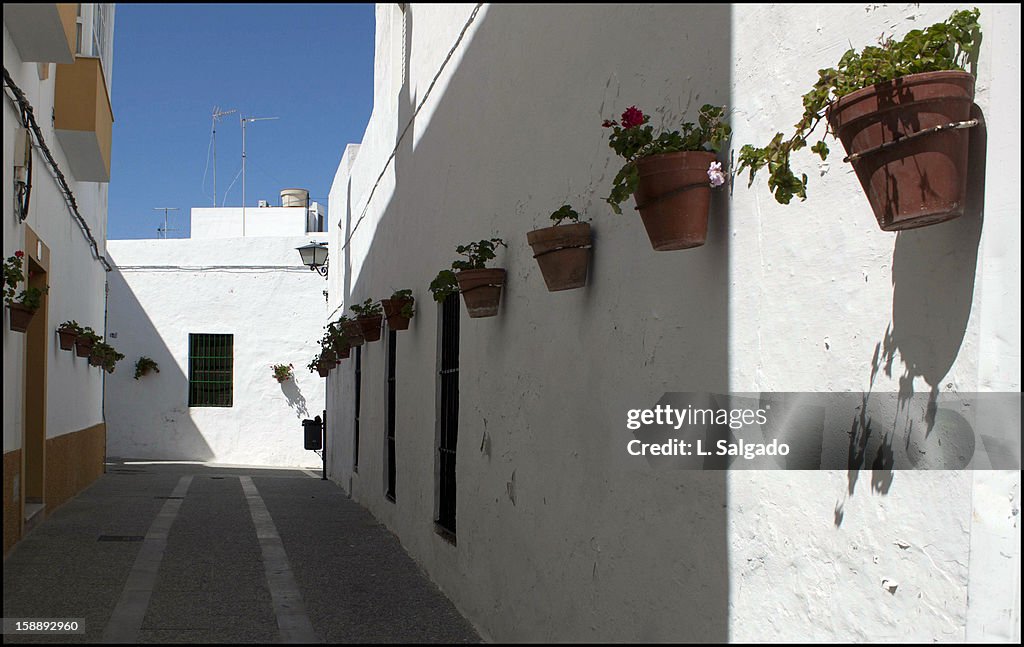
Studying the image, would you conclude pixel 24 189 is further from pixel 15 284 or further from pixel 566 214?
pixel 566 214

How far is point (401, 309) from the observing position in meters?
7.63

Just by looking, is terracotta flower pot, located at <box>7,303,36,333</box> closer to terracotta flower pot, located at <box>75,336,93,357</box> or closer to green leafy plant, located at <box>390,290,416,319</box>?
green leafy plant, located at <box>390,290,416,319</box>

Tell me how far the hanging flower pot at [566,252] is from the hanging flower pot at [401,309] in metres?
3.71

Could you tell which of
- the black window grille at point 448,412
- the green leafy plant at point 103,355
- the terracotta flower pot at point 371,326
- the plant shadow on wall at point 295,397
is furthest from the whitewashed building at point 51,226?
the plant shadow on wall at point 295,397

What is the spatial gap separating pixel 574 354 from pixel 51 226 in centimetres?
701

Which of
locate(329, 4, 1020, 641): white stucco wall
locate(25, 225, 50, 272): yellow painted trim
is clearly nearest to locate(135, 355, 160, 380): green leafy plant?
locate(25, 225, 50, 272): yellow painted trim

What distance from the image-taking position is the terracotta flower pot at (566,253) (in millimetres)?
3920

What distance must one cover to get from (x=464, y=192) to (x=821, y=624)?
4.20 meters

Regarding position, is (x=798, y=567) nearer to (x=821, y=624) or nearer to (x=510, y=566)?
(x=821, y=624)

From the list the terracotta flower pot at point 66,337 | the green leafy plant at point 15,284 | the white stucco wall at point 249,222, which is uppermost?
the white stucco wall at point 249,222

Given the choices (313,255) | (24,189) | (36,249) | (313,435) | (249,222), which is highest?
(249,222)

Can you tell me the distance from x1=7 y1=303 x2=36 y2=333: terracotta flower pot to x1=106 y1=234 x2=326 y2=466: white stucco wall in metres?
12.6

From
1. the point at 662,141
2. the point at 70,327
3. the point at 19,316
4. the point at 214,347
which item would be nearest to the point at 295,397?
the point at 214,347

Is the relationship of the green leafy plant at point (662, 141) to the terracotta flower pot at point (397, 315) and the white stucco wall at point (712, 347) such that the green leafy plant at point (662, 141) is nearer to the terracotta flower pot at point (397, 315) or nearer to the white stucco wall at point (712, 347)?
the white stucco wall at point (712, 347)
